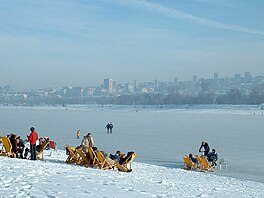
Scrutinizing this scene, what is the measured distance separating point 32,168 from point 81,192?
2834 mm

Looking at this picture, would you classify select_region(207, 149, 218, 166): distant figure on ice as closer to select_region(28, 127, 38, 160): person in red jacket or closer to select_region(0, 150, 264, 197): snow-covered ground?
select_region(0, 150, 264, 197): snow-covered ground

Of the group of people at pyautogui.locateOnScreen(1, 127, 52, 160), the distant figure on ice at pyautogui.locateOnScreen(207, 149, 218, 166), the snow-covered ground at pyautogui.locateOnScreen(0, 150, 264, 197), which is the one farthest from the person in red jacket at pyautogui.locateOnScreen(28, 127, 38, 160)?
the distant figure on ice at pyautogui.locateOnScreen(207, 149, 218, 166)

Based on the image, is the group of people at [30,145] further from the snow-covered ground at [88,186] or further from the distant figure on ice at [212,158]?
the distant figure on ice at [212,158]

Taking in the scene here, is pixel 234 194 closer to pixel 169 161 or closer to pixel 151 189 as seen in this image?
pixel 151 189

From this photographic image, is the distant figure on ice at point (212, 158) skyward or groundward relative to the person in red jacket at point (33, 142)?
groundward

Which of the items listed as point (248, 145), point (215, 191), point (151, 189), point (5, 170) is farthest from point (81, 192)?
point (248, 145)

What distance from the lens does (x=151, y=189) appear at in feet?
27.8

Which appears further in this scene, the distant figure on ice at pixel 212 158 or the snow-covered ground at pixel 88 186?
the distant figure on ice at pixel 212 158

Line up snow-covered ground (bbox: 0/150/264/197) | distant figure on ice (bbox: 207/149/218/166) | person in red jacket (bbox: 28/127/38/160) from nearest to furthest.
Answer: snow-covered ground (bbox: 0/150/264/197) < person in red jacket (bbox: 28/127/38/160) < distant figure on ice (bbox: 207/149/218/166)

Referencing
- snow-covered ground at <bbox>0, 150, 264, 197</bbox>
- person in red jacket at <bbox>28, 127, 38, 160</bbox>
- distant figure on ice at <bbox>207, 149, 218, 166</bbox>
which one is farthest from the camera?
distant figure on ice at <bbox>207, 149, 218, 166</bbox>

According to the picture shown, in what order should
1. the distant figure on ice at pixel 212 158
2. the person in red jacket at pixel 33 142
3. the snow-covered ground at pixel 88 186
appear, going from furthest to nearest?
the distant figure on ice at pixel 212 158 < the person in red jacket at pixel 33 142 < the snow-covered ground at pixel 88 186

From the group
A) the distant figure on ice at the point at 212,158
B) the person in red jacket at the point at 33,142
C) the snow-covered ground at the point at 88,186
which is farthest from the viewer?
the distant figure on ice at the point at 212,158

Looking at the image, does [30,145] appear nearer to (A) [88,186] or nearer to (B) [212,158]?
(A) [88,186]

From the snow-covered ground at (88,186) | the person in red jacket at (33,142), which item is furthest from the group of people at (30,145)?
the snow-covered ground at (88,186)
